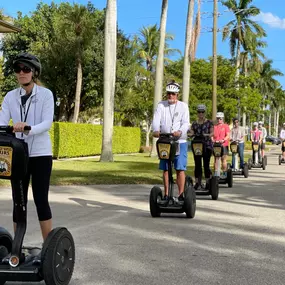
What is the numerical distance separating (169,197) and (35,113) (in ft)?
13.9

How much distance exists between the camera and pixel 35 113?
452cm

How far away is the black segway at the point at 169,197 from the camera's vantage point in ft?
26.3

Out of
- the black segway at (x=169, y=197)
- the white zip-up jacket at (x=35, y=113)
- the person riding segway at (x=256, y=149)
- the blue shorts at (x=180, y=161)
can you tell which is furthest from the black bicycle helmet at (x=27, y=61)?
the person riding segway at (x=256, y=149)

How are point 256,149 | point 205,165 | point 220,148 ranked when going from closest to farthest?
point 205,165, point 220,148, point 256,149

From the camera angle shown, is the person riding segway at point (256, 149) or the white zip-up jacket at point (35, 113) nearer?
the white zip-up jacket at point (35, 113)

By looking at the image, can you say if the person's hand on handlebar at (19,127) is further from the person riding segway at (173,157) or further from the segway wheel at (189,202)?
the segway wheel at (189,202)

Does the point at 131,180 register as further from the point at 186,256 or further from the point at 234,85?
the point at 234,85

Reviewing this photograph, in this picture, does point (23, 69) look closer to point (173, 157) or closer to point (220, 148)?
point (173, 157)

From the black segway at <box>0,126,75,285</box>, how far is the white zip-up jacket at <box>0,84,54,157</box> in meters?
0.29

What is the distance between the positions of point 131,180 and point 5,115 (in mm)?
10192

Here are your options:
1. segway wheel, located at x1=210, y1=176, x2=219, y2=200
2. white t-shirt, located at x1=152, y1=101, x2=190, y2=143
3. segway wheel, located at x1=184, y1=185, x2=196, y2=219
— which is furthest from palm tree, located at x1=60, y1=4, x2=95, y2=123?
segway wheel, located at x1=184, y1=185, x2=196, y2=219

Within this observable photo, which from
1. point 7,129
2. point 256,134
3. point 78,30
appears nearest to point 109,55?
point 256,134

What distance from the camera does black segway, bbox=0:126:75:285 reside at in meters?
4.02

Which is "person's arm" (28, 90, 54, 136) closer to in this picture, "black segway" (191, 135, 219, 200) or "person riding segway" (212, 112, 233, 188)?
"black segway" (191, 135, 219, 200)
